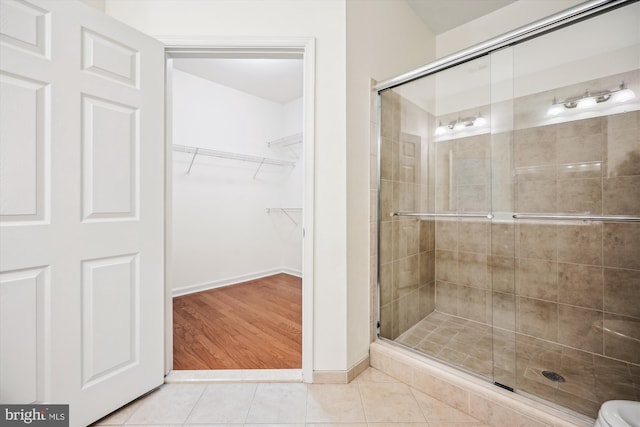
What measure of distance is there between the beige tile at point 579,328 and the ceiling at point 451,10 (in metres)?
2.39

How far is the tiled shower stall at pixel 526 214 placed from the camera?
1535 mm

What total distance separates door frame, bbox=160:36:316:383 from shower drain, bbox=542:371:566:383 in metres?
1.35

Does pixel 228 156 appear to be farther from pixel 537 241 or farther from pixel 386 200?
pixel 537 241

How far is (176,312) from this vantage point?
2605mm

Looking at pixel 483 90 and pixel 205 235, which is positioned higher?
pixel 483 90

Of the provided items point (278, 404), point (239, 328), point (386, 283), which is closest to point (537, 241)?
point (386, 283)

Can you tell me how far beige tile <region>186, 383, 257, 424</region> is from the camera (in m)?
1.30

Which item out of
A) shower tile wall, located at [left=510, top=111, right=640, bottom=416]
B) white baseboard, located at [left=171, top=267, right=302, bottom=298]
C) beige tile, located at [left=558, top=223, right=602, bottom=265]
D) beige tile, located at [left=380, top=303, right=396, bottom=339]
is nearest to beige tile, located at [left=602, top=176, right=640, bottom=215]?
shower tile wall, located at [left=510, top=111, right=640, bottom=416]

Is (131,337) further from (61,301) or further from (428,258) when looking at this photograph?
(428,258)

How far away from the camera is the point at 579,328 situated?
173 centimetres

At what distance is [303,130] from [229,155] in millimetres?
2080

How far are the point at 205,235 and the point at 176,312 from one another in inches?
38.8

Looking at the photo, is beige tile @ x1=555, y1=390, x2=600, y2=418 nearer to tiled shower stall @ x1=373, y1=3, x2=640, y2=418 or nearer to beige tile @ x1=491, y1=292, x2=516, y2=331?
tiled shower stall @ x1=373, y1=3, x2=640, y2=418

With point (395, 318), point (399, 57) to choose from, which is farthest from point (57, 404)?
point (399, 57)
